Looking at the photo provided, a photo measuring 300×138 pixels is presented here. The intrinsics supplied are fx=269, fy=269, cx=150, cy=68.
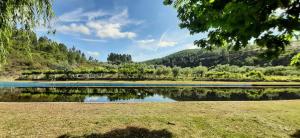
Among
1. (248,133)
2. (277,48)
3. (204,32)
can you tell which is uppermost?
(204,32)

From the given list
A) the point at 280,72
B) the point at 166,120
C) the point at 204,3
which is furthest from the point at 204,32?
the point at 280,72

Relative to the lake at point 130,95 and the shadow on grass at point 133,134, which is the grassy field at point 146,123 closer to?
the shadow on grass at point 133,134

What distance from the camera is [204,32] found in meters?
13.3

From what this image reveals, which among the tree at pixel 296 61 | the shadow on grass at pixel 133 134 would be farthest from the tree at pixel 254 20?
the shadow on grass at pixel 133 134

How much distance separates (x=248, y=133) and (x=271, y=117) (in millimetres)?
4562

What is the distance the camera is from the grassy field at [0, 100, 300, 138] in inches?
597

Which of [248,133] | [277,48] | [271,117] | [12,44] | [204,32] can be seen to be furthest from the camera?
[271,117]

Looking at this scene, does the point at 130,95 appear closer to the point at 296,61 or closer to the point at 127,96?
the point at 127,96

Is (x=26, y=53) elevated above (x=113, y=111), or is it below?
above

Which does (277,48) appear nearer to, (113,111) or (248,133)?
(248,133)

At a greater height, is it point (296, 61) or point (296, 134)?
point (296, 61)

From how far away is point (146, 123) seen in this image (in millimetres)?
16891

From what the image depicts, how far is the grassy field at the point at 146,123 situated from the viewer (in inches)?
597

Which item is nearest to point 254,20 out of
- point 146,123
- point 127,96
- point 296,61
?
point 296,61
